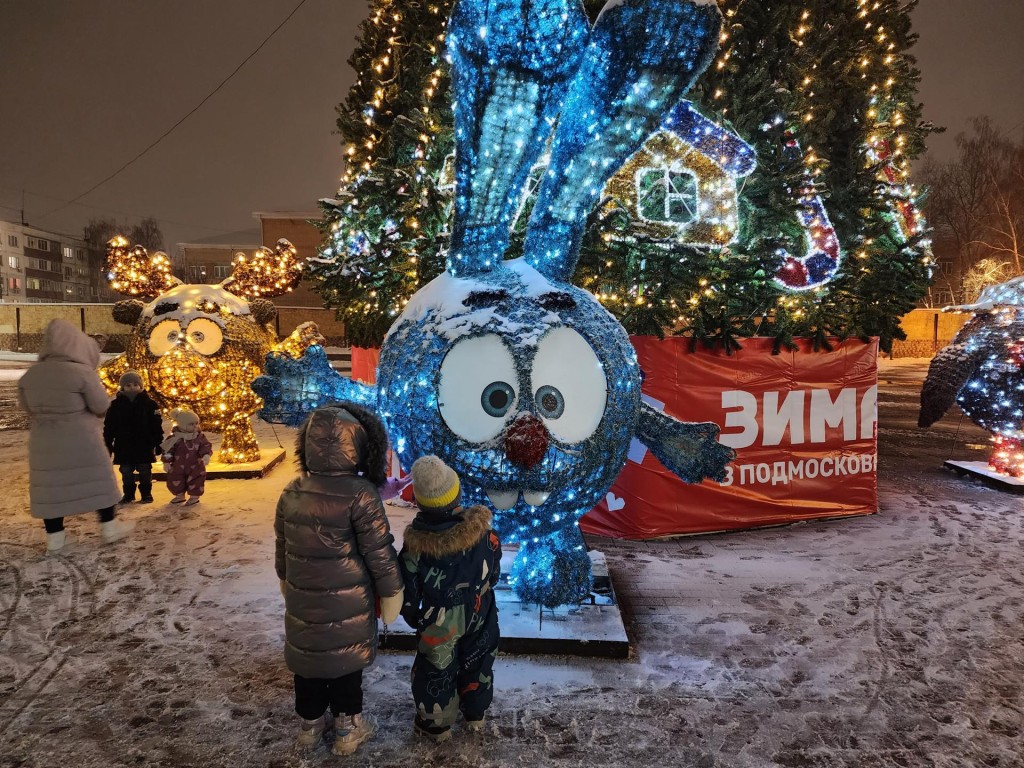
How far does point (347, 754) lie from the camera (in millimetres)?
2625

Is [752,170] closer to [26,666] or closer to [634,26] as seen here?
[634,26]

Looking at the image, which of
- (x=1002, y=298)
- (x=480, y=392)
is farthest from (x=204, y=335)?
(x=1002, y=298)

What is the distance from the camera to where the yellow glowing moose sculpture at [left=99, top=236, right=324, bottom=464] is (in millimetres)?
6779

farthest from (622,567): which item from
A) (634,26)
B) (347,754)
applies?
A: (634,26)

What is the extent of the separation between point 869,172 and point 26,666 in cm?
747

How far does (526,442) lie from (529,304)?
75 centimetres

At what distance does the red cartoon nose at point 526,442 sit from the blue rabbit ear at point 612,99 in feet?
3.69

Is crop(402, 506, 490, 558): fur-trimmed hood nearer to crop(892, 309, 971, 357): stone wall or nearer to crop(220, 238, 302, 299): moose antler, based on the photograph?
crop(220, 238, 302, 299): moose antler

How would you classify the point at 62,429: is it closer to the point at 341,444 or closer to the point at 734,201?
the point at 341,444

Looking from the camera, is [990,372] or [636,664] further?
[990,372]

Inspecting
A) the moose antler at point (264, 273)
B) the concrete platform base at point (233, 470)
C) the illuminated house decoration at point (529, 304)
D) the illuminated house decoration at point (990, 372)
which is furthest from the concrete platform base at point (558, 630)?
the moose antler at point (264, 273)

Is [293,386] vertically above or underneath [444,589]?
above

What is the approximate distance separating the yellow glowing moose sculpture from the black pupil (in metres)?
4.19

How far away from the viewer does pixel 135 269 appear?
7320 mm
